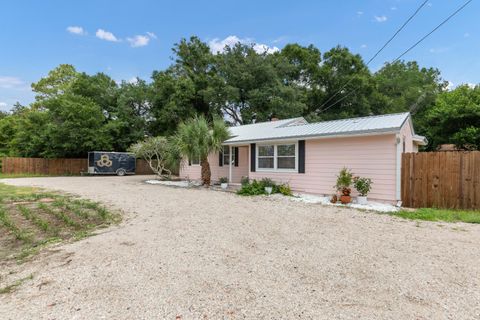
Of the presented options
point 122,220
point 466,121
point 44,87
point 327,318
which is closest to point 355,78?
point 466,121

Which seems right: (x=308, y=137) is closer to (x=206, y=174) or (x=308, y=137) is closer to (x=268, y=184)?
(x=268, y=184)

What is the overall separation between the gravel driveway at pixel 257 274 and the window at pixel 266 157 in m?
5.98

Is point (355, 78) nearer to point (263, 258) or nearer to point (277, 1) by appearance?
point (277, 1)

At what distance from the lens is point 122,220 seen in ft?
20.6

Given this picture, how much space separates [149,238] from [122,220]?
188 centimetres

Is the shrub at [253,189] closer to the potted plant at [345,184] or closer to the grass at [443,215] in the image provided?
the potted plant at [345,184]

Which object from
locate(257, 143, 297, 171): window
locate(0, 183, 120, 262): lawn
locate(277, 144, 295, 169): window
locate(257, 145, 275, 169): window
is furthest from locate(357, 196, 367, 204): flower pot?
locate(0, 183, 120, 262): lawn

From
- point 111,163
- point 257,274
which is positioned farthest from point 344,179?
point 111,163

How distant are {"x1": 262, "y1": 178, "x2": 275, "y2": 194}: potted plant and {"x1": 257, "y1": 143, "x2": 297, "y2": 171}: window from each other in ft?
2.36

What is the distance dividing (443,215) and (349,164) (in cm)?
319

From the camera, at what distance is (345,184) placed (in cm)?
865

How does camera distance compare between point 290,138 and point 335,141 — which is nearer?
point 335,141

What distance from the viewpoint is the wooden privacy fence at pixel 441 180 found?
713cm

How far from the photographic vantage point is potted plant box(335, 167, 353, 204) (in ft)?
28.1
